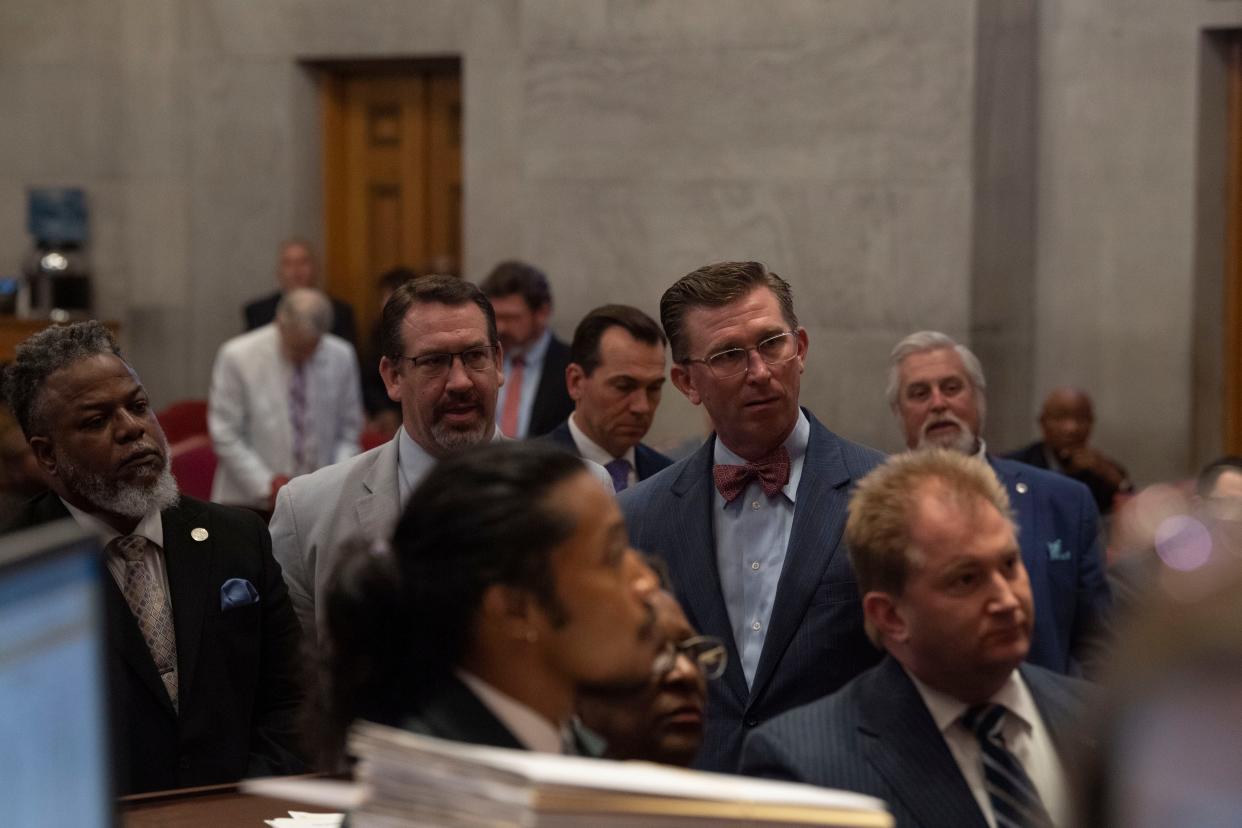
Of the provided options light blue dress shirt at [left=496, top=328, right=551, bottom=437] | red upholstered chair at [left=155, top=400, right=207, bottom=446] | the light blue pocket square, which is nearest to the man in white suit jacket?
red upholstered chair at [left=155, top=400, right=207, bottom=446]

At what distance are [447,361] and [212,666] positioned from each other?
0.94m

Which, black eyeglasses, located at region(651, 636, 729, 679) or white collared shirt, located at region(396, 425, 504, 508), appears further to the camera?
white collared shirt, located at region(396, 425, 504, 508)

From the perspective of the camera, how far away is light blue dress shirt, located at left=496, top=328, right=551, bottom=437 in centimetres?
729

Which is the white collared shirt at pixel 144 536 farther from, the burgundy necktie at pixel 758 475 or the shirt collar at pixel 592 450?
the shirt collar at pixel 592 450

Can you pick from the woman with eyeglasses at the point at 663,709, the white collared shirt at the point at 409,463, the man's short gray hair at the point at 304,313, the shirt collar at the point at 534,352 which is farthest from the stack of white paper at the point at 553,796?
the man's short gray hair at the point at 304,313

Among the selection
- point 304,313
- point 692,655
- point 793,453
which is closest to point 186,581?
point 793,453

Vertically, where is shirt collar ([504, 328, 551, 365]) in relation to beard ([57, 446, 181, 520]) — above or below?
above

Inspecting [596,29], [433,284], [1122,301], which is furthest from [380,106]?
[433,284]

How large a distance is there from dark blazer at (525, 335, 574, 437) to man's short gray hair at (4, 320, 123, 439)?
3.44 metres

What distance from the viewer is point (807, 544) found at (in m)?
3.54

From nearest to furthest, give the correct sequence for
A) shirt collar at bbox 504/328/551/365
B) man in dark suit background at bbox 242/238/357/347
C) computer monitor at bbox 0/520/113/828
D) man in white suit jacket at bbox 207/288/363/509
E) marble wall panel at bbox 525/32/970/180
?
1. computer monitor at bbox 0/520/113/828
2. shirt collar at bbox 504/328/551/365
3. man in white suit jacket at bbox 207/288/363/509
4. marble wall panel at bbox 525/32/970/180
5. man in dark suit background at bbox 242/238/357/347

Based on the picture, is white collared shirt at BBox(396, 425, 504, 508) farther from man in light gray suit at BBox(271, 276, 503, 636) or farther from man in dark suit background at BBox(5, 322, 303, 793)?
man in dark suit background at BBox(5, 322, 303, 793)

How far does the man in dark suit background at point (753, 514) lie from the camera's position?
3.46 meters

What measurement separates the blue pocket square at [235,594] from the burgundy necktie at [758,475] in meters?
1.00
